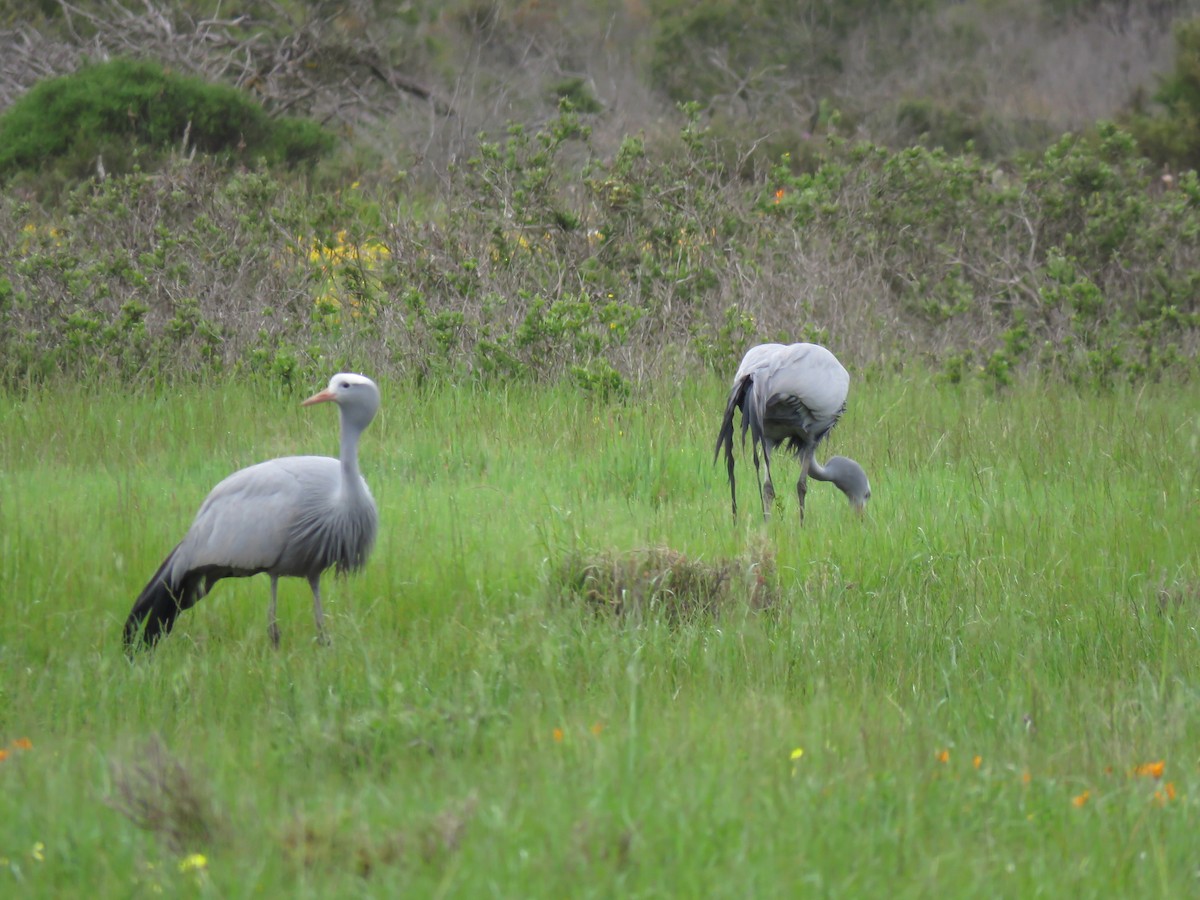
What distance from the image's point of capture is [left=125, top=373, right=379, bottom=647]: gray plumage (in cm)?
455

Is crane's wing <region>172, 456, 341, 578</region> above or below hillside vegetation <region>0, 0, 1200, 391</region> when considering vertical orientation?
below

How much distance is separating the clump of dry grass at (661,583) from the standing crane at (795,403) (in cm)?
138

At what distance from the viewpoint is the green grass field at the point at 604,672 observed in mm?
2832

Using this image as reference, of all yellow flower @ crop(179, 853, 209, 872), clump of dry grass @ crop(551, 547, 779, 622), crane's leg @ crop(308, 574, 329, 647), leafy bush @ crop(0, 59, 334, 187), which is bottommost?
yellow flower @ crop(179, 853, 209, 872)

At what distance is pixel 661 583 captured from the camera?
15.9 feet

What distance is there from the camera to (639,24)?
1159 inches

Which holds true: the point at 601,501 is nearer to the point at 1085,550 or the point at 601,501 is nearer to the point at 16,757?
the point at 1085,550

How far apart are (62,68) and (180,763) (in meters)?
15.1

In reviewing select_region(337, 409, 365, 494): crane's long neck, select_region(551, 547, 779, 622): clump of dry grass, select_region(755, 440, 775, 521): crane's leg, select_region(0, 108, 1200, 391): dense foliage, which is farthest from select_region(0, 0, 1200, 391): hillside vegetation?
select_region(337, 409, 365, 494): crane's long neck

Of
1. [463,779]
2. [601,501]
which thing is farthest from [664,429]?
[463,779]

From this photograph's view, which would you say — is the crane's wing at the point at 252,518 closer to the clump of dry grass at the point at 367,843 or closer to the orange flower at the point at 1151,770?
the clump of dry grass at the point at 367,843

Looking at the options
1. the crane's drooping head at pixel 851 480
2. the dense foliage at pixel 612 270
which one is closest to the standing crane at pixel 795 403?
the crane's drooping head at pixel 851 480

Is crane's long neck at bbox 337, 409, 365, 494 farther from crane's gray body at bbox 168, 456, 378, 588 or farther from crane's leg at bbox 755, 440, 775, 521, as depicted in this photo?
crane's leg at bbox 755, 440, 775, 521

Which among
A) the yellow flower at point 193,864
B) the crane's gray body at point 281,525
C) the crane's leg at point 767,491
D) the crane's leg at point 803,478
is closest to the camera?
the yellow flower at point 193,864
